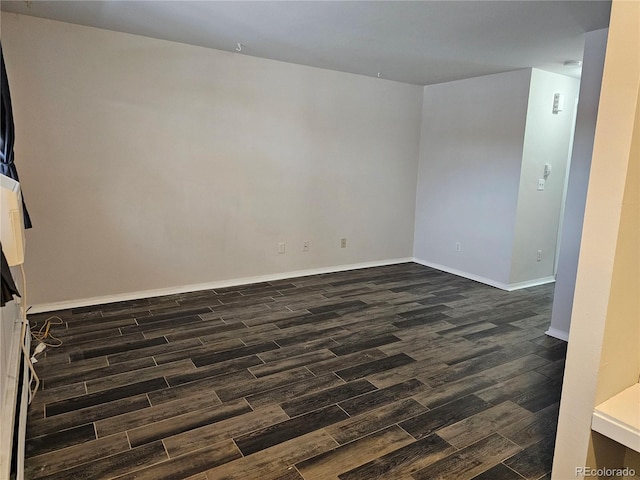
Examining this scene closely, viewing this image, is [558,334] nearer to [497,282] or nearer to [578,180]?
[578,180]

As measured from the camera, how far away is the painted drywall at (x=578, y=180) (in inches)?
126

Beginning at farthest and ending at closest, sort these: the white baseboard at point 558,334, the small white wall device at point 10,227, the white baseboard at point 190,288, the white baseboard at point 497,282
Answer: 1. the white baseboard at point 497,282
2. the white baseboard at point 190,288
3. the white baseboard at point 558,334
4. the small white wall device at point 10,227

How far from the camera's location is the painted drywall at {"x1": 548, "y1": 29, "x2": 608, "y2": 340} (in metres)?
3.19

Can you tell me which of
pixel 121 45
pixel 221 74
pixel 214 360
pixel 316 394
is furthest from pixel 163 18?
pixel 316 394

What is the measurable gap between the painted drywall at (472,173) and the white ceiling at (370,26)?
546 mm

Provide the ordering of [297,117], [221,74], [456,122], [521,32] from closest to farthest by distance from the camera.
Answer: [521,32] < [221,74] < [297,117] < [456,122]

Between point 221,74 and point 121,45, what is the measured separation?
908 millimetres

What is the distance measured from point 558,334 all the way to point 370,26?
2896 mm

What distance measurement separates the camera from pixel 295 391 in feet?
8.42

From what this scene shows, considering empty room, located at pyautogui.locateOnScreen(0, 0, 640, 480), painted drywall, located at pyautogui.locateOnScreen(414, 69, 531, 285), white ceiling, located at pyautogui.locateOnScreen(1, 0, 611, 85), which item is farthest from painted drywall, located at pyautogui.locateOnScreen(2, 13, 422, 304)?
painted drywall, located at pyautogui.locateOnScreen(414, 69, 531, 285)

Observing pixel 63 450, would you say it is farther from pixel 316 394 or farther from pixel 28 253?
pixel 28 253

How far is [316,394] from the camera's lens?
8.32 feet

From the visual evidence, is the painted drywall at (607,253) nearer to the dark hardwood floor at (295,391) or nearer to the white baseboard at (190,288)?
the dark hardwood floor at (295,391)

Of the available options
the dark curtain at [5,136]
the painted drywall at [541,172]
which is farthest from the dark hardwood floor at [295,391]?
the dark curtain at [5,136]
